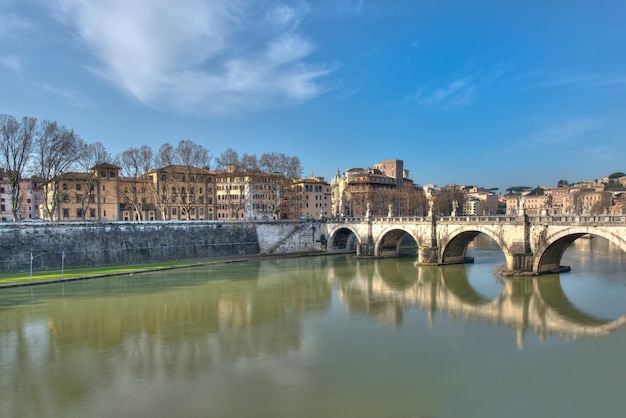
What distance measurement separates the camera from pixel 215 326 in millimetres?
20375

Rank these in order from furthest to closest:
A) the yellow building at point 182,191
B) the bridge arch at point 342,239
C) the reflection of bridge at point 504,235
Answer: the bridge arch at point 342,239, the yellow building at point 182,191, the reflection of bridge at point 504,235

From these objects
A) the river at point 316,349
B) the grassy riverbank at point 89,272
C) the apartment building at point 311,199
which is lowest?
the river at point 316,349

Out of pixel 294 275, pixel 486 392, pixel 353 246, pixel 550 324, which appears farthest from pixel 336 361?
pixel 353 246

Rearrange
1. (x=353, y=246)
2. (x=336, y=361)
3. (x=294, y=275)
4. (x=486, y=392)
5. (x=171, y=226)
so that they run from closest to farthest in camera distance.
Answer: (x=486, y=392) → (x=336, y=361) → (x=294, y=275) → (x=171, y=226) → (x=353, y=246)

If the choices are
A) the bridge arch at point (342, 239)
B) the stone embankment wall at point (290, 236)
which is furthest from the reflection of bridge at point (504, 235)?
the stone embankment wall at point (290, 236)

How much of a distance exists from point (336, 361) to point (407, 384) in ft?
9.77

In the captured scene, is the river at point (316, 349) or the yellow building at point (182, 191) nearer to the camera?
the river at point (316, 349)

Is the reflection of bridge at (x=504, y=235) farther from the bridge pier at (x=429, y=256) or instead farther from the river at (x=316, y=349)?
the river at (x=316, y=349)

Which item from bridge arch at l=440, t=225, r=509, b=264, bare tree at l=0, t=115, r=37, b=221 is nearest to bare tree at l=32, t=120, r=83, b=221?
bare tree at l=0, t=115, r=37, b=221

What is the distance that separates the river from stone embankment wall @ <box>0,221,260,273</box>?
8.63 meters

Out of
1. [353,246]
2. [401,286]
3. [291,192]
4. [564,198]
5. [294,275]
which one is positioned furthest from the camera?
[564,198]

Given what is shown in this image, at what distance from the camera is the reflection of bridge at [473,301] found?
2009 centimetres

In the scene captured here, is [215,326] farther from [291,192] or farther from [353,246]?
[291,192]

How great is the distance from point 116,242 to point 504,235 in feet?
120
